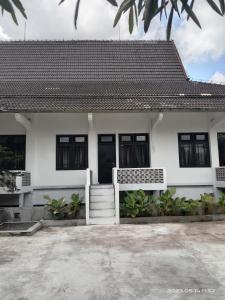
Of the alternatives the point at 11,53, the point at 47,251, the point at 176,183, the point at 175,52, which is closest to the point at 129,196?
the point at 176,183

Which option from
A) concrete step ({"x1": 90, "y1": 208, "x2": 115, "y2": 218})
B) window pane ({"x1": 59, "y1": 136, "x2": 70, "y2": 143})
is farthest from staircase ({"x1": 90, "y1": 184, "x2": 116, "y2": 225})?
window pane ({"x1": 59, "y1": 136, "x2": 70, "y2": 143})

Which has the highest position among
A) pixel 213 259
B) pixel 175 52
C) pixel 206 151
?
pixel 175 52

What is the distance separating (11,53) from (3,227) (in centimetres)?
1058

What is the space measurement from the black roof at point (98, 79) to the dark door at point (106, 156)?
1734mm

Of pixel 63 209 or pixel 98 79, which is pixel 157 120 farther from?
pixel 63 209

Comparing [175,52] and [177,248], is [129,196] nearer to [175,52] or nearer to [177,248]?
[177,248]

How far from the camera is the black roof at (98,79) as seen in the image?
11.6m

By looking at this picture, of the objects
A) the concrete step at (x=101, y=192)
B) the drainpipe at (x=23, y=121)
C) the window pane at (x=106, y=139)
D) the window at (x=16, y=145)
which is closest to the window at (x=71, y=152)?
the window pane at (x=106, y=139)

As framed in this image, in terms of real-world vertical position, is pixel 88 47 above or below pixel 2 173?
above

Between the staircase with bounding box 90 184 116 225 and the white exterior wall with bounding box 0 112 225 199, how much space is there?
150 centimetres

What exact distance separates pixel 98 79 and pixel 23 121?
5033mm

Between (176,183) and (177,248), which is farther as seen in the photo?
(176,183)

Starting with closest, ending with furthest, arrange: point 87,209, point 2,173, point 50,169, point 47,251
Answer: point 47,251
point 2,173
point 87,209
point 50,169

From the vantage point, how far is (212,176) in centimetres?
1251
